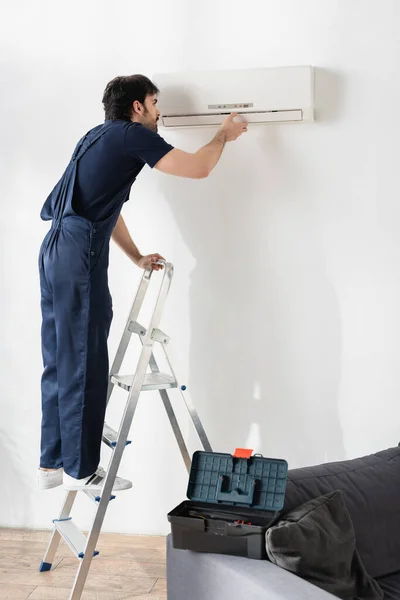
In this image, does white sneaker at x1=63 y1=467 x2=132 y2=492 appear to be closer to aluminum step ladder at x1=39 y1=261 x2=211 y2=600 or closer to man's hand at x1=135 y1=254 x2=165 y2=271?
aluminum step ladder at x1=39 y1=261 x2=211 y2=600

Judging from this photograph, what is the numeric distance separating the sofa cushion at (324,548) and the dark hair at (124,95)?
155 cm

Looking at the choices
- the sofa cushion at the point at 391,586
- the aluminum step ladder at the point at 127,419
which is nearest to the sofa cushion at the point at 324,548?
the sofa cushion at the point at 391,586

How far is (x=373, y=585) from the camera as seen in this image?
222 centimetres

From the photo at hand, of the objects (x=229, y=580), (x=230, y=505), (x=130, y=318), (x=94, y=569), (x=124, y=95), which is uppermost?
(x=124, y=95)

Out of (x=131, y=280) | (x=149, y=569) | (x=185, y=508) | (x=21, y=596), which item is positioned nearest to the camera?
(x=185, y=508)

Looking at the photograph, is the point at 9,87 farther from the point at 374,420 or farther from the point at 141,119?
the point at 374,420

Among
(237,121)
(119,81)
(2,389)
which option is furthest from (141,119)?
(2,389)

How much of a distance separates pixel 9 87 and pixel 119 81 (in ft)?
2.34

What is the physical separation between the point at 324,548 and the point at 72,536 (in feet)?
3.90

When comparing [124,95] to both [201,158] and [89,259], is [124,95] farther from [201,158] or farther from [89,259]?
[89,259]

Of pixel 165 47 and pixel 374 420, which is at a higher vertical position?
pixel 165 47

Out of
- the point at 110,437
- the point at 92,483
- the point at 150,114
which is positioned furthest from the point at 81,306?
the point at 150,114

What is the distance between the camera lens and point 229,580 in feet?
6.29

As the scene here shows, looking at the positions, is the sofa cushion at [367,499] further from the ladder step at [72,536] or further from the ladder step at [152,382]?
the ladder step at [72,536]
